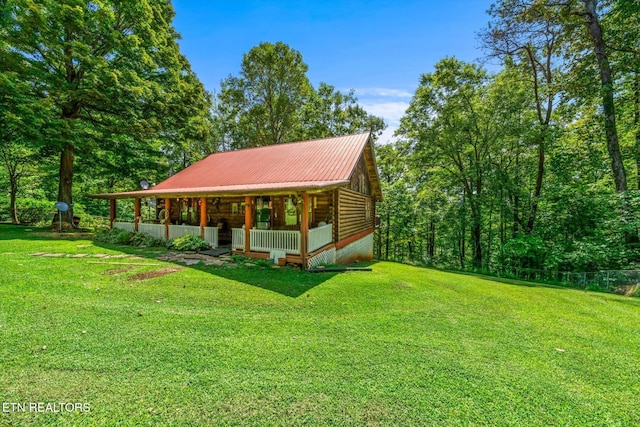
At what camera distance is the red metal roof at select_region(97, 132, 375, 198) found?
9.55m

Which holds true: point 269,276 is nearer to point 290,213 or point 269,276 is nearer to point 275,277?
point 275,277

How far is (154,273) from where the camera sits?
6.63 m

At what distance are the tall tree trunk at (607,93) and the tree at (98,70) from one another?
21368 mm

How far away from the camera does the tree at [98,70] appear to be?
Answer: 39.6 feet

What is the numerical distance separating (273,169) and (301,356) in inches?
366

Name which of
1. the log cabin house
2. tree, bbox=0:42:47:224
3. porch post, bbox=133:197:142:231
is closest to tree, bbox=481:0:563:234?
the log cabin house

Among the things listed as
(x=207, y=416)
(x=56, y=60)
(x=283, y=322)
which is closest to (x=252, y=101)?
(x=56, y=60)

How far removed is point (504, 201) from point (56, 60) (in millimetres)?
25904

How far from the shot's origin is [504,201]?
15.0 m

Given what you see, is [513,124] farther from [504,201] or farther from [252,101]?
[252,101]

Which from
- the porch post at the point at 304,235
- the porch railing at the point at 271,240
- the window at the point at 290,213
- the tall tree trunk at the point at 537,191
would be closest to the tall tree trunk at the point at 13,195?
the porch railing at the point at 271,240

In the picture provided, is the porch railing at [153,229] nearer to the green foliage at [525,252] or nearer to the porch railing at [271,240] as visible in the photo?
the porch railing at [271,240]

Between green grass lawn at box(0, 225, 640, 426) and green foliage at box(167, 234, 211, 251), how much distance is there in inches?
147

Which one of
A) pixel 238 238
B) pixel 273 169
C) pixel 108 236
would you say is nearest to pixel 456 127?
pixel 273 169
